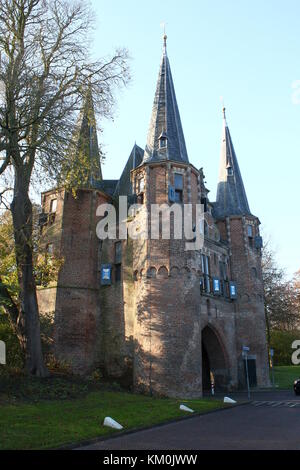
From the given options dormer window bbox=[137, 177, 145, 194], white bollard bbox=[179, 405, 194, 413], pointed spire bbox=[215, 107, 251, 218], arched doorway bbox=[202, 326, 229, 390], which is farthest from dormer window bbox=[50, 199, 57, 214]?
white bollard bbox=[179, 405, 194, 413]

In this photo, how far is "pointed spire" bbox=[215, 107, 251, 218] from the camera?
33.0 meters

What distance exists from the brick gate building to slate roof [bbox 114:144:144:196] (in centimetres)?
10

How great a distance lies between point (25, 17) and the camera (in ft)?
59.3

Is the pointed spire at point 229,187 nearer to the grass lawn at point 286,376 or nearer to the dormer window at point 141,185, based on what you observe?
the dormer window at point 141,185

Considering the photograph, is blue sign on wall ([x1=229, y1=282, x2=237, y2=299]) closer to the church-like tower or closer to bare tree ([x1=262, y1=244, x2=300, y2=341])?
the church-like tower

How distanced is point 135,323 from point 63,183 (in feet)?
28.6

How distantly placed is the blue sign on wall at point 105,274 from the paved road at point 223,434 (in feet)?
37.0

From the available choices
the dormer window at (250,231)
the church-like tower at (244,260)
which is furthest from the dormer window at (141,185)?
the dormer window at (250,231)

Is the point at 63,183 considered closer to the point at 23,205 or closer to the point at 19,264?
the point at 23,205

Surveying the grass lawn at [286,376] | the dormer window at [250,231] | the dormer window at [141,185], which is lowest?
the grass lawn at [286,376]

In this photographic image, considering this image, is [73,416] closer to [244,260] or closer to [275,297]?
[244,260]

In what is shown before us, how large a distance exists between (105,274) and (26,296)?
702cm

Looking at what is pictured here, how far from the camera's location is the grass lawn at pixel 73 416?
32.1 feet

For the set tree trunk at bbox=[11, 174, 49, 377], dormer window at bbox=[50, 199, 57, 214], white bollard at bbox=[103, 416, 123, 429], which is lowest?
white bollard at bbox=[103, 416, 123, 429]
